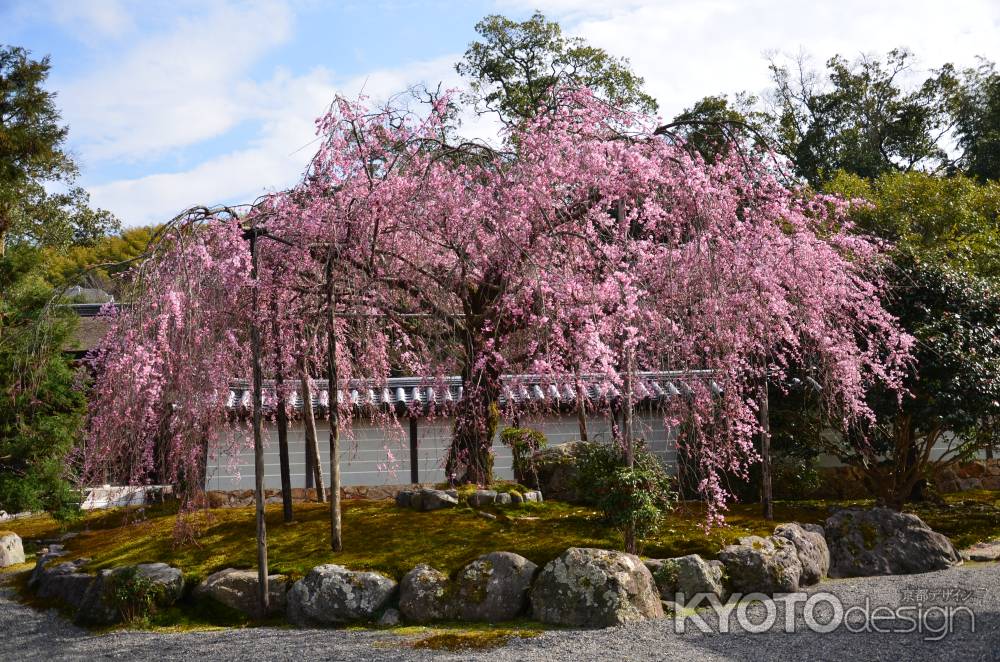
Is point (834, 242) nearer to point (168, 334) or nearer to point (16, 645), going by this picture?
point (168, 334)

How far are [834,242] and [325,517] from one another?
695 centimetres

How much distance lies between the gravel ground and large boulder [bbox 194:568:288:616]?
1.51 ft

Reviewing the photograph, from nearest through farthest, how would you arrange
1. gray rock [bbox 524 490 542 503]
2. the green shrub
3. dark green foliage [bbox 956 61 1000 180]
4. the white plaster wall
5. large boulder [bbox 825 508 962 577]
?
the green shrub
large boulder [bbox 825 508 962 577]
gray rock [bbox 524 490 542 503]
the white plaster wall
dark green foliage [bbox 956 61 1000 180]

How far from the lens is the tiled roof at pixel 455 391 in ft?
29.1

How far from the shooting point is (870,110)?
28.2 meters

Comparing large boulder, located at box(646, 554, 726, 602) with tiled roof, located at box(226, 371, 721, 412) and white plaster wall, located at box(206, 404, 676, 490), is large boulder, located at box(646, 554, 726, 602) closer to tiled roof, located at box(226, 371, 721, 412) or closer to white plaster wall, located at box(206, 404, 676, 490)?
tiled roof, located at box(226, 371, 721, 412)

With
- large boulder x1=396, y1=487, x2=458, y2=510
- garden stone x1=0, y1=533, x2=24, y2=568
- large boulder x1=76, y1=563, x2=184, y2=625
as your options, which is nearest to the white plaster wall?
large boulder x1=396, y1=487, x2=458, y2=510

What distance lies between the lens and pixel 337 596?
7.85 m

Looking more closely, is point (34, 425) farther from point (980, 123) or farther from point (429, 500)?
point (980, 123)

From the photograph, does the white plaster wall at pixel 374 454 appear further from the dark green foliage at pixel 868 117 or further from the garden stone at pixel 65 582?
the dark green foliage at pixel 868 117

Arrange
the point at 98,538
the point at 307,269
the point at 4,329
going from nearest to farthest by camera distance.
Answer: the point at 307,269 < the point at 98,538 < the point at 4,329

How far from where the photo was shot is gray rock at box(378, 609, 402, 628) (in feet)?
25.2

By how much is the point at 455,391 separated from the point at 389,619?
636 cm

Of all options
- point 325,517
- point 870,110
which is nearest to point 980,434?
point 325,517
